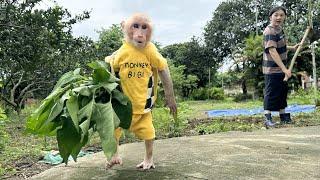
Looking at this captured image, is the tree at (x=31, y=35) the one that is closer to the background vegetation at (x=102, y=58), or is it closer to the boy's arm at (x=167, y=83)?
the background vegetation at (x=102, y=58)

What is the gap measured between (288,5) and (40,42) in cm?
2959

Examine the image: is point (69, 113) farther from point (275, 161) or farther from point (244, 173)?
point (275, 161)

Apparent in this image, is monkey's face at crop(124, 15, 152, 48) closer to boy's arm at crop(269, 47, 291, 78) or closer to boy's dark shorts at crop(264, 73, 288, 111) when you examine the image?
boy's arm at crop(269, 47, 291, 78)

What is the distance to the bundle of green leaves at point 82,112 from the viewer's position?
2504 millimetres

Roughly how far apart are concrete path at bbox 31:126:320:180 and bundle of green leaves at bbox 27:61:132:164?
502mm

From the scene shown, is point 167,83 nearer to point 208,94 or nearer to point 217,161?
point 217,161

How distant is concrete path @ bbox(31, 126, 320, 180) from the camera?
2.97 meters

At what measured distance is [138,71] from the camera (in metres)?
3.10

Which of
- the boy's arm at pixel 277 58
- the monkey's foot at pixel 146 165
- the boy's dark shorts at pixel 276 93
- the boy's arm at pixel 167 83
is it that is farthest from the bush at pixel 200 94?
the monkey's foot at pixel 146 165

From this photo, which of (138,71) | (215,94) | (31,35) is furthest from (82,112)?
(215,94)

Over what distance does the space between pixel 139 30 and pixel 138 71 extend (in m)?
0.28

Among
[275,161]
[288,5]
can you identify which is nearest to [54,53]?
[275,161]

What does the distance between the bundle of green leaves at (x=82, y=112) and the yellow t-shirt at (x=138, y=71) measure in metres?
0.21

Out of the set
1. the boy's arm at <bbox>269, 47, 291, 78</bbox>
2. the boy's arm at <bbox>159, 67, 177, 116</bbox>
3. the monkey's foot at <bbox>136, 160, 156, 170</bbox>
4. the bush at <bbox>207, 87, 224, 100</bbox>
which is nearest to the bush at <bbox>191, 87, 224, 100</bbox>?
the bush at <bbox>207, 87, 224, 100</bbox>
